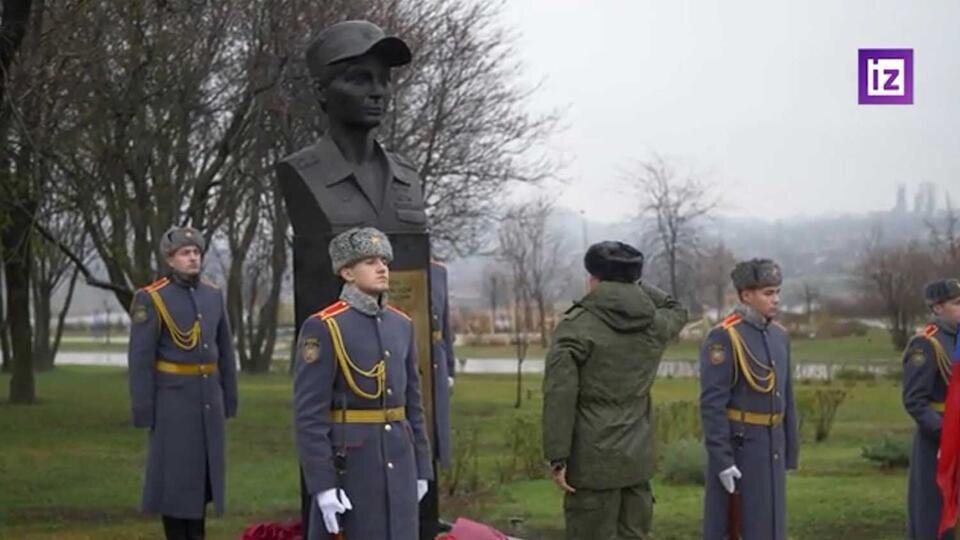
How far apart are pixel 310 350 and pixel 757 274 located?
8.96 ft

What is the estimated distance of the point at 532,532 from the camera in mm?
9781

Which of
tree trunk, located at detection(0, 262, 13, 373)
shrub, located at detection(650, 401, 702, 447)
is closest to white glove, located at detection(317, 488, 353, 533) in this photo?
shrub, located at detection(650, 401, 702, 447)

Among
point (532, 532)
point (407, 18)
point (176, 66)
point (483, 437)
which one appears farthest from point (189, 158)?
point (532, 532)

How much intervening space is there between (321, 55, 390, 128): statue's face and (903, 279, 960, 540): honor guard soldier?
3.66 m

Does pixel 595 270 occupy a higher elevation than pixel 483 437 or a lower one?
higher

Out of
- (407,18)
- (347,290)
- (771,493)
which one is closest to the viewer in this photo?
(347,290)

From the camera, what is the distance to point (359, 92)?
6.36 m

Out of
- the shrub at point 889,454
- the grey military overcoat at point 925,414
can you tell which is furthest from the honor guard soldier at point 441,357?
the shrub at point 889,454

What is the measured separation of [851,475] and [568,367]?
21.7ft

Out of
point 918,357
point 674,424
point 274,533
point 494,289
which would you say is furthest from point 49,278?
point 918,357

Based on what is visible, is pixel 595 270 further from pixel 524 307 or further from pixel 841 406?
pixel 524 307

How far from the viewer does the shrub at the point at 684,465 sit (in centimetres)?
1170

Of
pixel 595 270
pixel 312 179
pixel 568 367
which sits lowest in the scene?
pixel 568 367

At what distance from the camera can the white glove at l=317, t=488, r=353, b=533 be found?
5.32 metres
